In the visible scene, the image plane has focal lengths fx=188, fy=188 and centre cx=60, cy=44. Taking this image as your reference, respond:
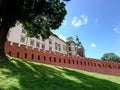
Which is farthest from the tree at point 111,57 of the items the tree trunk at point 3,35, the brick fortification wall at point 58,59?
the tree trunk at point 3,35

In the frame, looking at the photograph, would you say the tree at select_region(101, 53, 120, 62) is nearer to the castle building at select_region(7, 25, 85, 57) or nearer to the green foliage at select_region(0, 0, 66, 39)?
the castle building at select_region(7, 25, 85, 57)

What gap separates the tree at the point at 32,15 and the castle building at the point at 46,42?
64.5 ft

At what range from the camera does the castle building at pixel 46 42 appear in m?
45.2

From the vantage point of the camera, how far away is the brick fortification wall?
26.4 m

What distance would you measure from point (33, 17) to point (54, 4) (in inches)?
112

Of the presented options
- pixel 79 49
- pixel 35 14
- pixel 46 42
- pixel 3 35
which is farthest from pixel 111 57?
pixel 3 35

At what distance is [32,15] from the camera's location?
20.8 m

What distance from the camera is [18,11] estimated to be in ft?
63.0

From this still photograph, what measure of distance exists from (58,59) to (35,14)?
12275 mm

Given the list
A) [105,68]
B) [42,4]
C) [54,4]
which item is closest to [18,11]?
[42,4]

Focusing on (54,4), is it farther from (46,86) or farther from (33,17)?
(46,86)

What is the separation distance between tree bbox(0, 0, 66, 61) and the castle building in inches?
774

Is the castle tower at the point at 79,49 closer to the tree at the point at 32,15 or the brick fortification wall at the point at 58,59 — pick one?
the brick fortification wall at the point at 58,59

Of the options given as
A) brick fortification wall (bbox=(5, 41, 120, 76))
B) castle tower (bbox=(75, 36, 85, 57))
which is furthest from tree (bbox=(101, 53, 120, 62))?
brick fortification wall (bbox=(5, 41, 120, 76))
